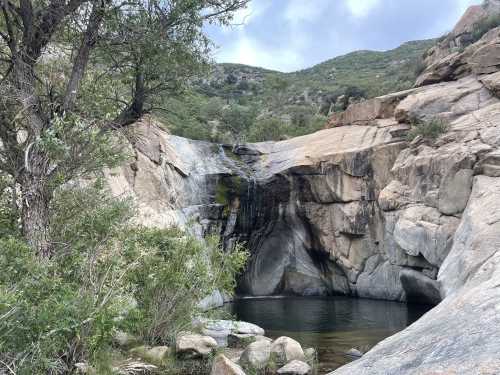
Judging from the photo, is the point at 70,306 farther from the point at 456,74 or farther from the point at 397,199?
the point at 456,74

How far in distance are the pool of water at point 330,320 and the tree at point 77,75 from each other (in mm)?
7551

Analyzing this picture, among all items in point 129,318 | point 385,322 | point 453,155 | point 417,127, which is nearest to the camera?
point 129,318

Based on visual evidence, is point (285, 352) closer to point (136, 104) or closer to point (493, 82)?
point (136, 104)

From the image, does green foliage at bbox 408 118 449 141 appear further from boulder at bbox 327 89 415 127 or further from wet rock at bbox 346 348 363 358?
wet rock at bbox 346 348 363 358

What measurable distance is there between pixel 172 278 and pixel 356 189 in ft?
66.0

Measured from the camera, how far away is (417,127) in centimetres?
2555

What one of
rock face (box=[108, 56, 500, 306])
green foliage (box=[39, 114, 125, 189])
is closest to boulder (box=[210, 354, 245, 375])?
green foliage (box=[39, 114, 125, 189])

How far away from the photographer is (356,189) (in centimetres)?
2900

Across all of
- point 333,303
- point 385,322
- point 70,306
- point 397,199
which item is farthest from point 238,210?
point 70,306

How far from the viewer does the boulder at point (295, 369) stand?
10.7 metres

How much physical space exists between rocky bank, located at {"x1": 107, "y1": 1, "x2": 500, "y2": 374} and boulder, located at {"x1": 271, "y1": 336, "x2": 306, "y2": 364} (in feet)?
17.9

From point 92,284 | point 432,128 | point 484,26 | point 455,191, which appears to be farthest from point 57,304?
point 484,26

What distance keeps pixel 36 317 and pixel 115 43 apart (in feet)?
19.2

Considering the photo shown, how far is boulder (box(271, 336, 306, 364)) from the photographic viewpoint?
11688 millimetres
